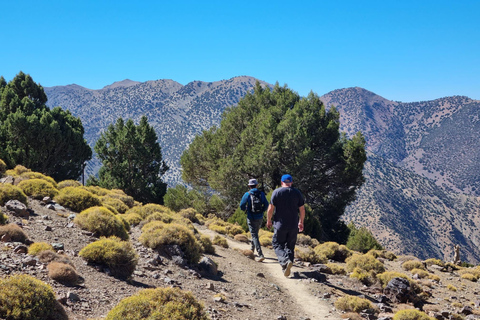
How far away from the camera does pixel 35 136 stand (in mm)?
29750

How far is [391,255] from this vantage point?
2014cm

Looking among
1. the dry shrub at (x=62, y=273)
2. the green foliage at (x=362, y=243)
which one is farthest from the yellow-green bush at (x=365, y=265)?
the green foliage at (x=362, y=243)

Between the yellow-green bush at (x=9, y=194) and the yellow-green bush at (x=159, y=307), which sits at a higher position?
the yellow-green bush at (x=9, y=194)

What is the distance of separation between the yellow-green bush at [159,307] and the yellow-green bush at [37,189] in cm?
913

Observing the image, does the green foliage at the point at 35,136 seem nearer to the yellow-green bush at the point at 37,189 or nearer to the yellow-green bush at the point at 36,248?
the yellow-green bush at the point at 37,189

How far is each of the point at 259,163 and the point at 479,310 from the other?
56.9 feet

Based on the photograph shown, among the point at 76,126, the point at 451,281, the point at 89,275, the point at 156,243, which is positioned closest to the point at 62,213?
the point at 156,243

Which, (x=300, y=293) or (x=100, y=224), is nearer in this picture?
(x=300, y=293)

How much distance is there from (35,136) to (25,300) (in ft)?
94.3

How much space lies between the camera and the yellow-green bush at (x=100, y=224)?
982 cm

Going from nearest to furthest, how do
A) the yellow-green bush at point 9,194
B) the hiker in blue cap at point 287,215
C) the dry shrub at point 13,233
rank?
the dry shrub at point 13,233, the hiker in blue cap at point 287,215, the yellow-green bush at point 9,194

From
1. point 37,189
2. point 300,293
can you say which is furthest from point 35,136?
point 300,293

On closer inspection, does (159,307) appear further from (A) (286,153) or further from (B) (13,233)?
(A) (286,153)

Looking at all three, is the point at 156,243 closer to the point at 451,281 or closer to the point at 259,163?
the point at 451,281
